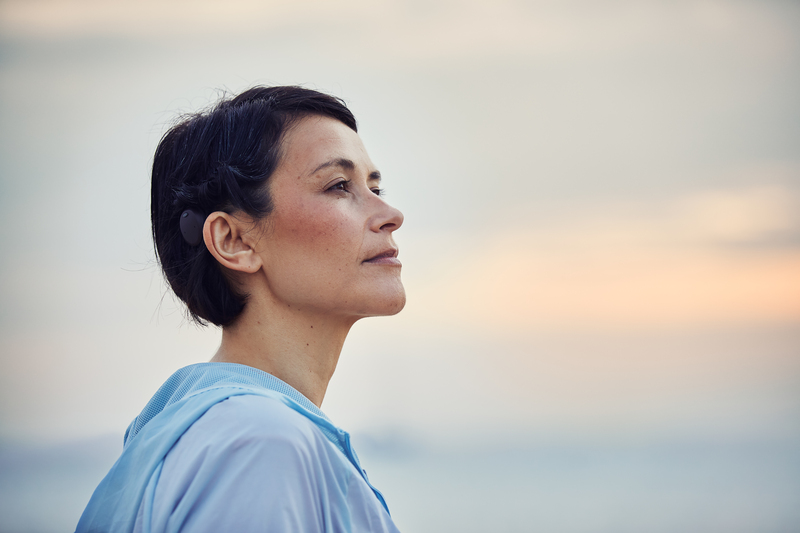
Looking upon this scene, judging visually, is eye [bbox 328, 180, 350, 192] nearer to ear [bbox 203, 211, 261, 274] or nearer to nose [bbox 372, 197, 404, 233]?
nose [bbox 372, 197, 404, 233]

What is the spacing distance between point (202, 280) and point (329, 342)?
420 millimetres

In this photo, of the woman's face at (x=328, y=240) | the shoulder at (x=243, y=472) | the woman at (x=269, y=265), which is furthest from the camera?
the woman's face at (x=328, y=240)

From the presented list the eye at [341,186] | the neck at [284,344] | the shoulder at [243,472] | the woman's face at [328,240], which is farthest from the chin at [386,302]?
the shoulder at [243,472]

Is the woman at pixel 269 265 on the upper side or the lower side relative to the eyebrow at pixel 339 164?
lower

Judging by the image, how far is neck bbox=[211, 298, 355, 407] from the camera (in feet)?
6.21

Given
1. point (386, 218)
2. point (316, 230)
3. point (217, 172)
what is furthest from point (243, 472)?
point (217, 172)

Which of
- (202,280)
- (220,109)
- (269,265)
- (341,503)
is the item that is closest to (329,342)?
(269,265)

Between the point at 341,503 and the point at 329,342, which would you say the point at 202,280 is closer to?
the point at 329,342

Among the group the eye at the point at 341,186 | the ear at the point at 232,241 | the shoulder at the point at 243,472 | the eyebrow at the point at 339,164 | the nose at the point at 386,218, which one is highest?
the eyebrow at the point at 339,164

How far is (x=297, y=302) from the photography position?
1895 mm

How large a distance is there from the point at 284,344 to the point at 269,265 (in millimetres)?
227

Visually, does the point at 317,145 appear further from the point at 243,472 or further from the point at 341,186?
the point at 243,472

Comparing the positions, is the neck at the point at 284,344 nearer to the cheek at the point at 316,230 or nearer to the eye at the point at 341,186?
the cheek at the point at 316,230

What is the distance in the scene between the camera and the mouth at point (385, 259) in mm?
1911
